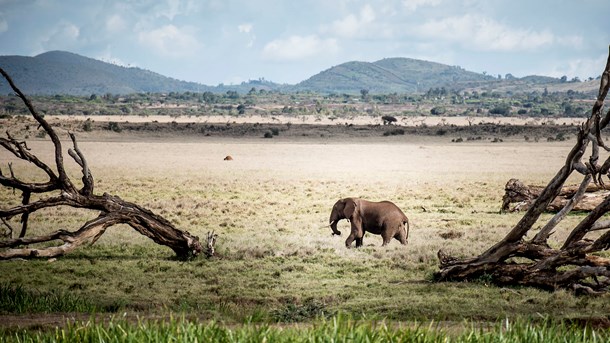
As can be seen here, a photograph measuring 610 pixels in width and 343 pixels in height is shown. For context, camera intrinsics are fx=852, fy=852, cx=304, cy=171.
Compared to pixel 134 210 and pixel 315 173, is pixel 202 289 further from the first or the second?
pixel 315 173

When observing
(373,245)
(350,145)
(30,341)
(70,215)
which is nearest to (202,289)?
(373,245)

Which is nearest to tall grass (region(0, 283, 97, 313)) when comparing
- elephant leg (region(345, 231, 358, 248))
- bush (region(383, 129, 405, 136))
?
elephant leg (region(345, 231, 358, 248))

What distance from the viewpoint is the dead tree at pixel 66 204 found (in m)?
14.3

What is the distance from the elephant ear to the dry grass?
727mm

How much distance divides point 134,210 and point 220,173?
22651 millimetres

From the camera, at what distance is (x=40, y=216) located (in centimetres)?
2344

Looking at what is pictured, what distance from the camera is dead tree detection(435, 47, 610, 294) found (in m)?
12.6

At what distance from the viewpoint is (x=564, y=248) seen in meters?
13.0

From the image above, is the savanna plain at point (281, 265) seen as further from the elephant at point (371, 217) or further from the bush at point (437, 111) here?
the bush at point (437, 111)

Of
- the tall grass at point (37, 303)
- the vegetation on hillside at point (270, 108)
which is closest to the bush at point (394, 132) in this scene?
the vegetation on hillside at point (270, 108)

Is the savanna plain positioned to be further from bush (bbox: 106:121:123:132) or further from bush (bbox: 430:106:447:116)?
bush (bbox: 430:106:447:116)

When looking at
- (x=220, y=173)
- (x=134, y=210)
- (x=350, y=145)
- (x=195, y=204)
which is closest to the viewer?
(x=134, y=210)

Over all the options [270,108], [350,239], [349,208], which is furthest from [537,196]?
[270,108]

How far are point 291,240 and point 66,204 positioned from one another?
566cm
